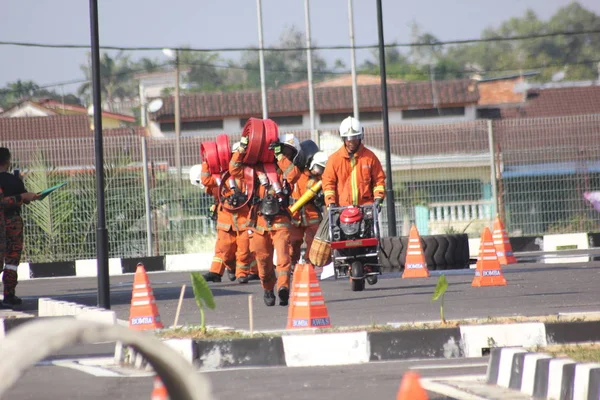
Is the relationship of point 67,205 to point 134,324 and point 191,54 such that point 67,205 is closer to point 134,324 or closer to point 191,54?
point 134,324

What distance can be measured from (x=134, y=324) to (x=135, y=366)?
1.90 metres

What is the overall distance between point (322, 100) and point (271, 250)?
156 ft

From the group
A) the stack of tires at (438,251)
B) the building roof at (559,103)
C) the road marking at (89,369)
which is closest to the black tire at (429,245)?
the stack of tires at (438,251)

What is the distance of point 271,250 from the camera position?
13.3 m

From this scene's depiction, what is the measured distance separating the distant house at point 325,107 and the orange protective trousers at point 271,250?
45030 mm

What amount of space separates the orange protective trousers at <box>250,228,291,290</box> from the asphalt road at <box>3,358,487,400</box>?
383 centimetres

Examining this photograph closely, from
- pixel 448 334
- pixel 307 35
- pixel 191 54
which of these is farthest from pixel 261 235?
pixel 191 54

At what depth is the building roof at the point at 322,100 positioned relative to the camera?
193 ft

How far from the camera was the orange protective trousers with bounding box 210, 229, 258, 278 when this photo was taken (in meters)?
16.2

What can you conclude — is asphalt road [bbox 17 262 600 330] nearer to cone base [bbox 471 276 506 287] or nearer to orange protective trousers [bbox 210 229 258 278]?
cone base [bbox 471 276 506 287]

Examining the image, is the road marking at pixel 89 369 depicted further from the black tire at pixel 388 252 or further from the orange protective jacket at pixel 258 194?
the black tire at pixel 388 252

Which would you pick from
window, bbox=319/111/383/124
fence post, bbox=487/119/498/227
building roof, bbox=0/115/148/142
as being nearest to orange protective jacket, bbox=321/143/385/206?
fence post, bbox=487/119/498/227

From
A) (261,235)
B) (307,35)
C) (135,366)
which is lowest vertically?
(135,366)

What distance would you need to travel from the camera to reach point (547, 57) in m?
124
